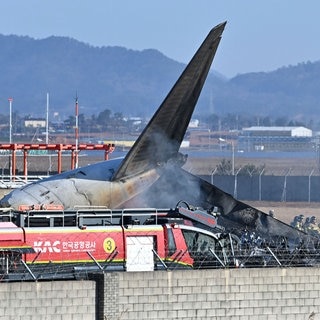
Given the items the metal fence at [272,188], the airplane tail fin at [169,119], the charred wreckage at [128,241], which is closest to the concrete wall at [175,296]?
the charred wreckage at [128,241]

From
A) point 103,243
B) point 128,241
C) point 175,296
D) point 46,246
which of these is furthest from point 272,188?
point 175,296

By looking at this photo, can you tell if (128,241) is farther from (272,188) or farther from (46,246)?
(272,188)

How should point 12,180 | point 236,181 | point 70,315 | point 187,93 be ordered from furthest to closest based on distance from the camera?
1. point 236,181
2. point 12,180
3. point 187,93
4. point 70,315

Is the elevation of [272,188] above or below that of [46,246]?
below

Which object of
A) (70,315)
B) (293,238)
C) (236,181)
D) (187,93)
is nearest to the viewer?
(70,315)

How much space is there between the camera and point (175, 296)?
3466 cm

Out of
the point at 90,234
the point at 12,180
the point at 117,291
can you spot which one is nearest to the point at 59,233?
the point at 90,234

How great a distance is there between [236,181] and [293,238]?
1929 inches

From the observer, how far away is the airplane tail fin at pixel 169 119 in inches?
1972

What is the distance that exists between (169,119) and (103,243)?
14.7 m

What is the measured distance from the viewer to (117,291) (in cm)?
3359

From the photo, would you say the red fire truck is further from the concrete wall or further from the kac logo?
the concrete wall

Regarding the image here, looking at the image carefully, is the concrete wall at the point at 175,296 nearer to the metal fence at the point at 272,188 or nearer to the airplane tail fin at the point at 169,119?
the airplane tail fin at the point at 169,119

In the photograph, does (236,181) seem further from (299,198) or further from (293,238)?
(293,238)
